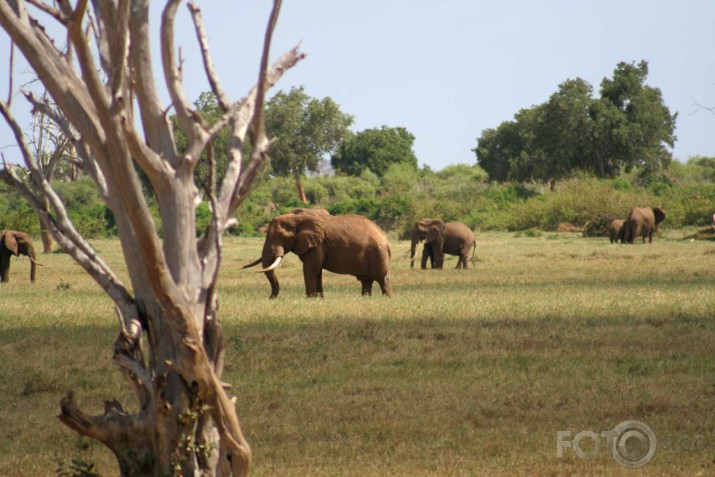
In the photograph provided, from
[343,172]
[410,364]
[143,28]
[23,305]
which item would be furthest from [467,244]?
[343,172]

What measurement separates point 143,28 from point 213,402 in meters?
1.88

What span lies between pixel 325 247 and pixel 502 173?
197 ft

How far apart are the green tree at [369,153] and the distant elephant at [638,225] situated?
152 ft

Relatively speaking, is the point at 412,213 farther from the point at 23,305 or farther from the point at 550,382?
the point at 550,382

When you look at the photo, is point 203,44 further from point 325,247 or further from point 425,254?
point 425,254

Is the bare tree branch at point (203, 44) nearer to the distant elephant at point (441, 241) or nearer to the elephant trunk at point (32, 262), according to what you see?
the elephant trunk at point (32, 262)

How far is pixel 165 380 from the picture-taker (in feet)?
17.3

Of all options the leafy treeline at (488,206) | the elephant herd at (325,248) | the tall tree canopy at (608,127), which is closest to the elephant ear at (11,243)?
the elephant herd at (325,248)

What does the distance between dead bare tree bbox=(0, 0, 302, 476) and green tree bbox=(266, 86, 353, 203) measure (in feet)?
203

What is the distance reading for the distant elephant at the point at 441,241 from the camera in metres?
27.2

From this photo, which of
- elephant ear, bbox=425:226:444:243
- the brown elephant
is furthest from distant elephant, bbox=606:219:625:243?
the brown elephant

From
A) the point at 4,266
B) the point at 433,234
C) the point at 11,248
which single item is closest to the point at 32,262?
the point at 11,248

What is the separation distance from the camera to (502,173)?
77125 millimetres

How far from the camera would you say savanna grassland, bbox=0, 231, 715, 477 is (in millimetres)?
7105
